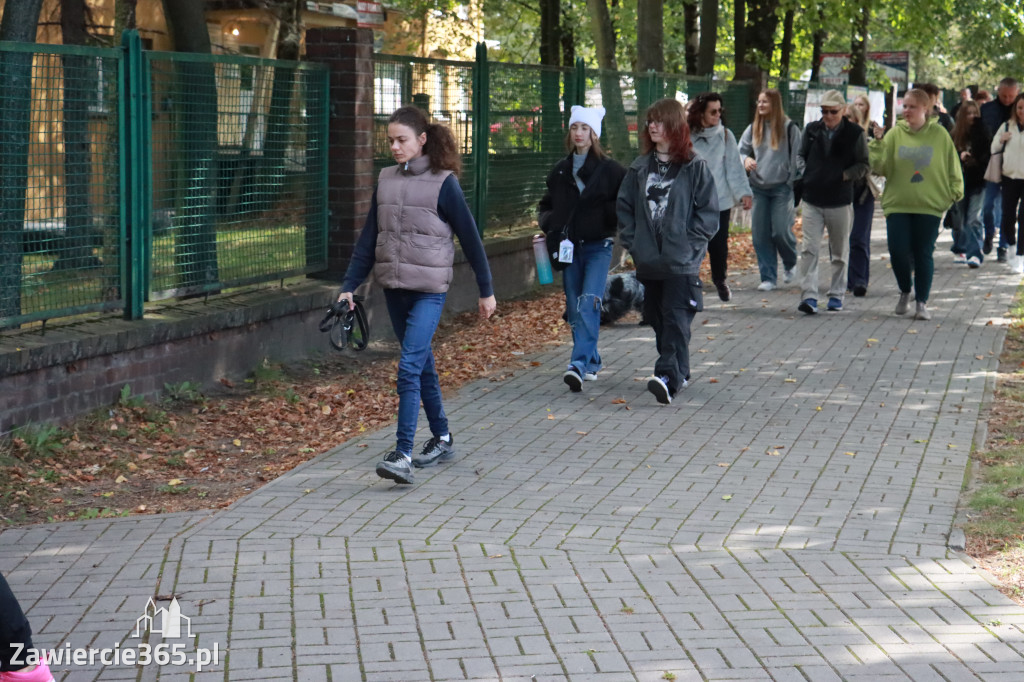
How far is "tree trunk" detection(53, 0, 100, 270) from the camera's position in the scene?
305 inches

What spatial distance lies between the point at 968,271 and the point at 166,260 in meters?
10.2

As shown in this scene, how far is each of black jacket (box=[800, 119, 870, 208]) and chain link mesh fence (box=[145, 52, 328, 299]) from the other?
4543 mm

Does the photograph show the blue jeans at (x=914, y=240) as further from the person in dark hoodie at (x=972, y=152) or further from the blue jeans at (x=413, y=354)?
the blue jeans at (x=413, y=354)

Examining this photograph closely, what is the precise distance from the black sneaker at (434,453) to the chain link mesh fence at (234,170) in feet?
8.32

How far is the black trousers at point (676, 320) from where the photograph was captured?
28.2 ft

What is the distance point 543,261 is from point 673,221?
915 millimetres

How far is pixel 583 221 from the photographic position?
894 centimetres

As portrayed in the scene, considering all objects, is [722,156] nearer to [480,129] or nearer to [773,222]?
[773,222]

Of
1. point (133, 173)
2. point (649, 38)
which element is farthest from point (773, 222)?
point (133, 173)

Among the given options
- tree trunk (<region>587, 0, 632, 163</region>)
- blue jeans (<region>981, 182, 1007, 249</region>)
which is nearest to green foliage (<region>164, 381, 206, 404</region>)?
tree trunk (<region>587, 0, 632, 163</region>)

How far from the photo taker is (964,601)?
198 inches

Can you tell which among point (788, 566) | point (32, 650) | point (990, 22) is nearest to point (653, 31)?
point (788, 566)

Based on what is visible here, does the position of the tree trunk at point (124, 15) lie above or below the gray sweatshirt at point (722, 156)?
above

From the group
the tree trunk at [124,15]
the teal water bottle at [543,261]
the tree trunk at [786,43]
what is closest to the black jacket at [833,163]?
the teal water bottle at [543,261]
